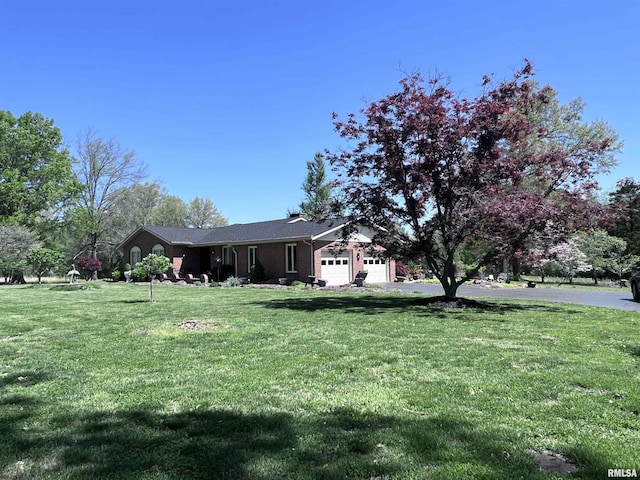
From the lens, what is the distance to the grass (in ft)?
9.93

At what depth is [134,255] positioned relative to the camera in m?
34.8

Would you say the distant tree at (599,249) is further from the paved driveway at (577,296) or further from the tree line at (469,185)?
the tree line at (469,185)

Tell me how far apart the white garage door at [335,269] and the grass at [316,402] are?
16993mm

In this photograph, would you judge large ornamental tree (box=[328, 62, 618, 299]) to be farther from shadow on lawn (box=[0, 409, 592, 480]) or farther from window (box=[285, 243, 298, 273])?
window (box=[285, 243, 298, 273])

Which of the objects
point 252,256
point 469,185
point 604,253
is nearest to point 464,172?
point 469,185

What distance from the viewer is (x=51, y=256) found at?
24.1 meters

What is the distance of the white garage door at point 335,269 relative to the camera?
83.5 feet

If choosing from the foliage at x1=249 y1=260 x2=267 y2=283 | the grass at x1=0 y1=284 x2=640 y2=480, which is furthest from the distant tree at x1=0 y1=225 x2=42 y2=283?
the grass at x1=0 y1=284 x2=640 y2=480

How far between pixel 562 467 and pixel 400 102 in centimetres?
1103

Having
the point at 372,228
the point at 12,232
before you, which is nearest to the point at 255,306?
the point at 372,228

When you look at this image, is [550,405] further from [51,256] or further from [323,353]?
[51,256]
